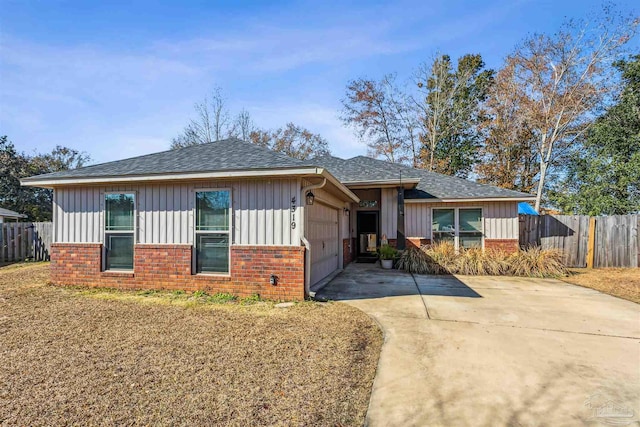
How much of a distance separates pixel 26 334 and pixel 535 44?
23385mm

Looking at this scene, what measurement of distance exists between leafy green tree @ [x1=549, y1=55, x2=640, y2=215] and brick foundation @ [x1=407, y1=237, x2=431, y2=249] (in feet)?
33.3

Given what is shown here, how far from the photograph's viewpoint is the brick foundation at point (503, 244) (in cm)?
1067

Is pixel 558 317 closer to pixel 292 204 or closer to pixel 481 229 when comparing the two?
pixel 292 204

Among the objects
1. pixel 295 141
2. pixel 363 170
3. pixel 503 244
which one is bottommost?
pixel 503 244

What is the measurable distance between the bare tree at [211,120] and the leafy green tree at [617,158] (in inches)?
898

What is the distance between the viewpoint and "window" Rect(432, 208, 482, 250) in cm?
1106

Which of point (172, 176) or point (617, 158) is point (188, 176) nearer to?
point (172, 176)

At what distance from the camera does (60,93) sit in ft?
32.2

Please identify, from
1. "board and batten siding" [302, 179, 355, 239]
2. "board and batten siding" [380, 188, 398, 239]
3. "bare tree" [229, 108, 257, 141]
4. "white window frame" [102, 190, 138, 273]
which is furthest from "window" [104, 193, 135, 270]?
"bare tree" [229, 108, 257, 141]

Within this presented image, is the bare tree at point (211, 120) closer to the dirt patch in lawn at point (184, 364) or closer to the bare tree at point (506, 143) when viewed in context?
the bare tree at point (506, 143)

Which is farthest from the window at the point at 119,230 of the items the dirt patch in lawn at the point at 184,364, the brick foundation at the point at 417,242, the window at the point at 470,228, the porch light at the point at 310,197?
the window at the point at 470,228

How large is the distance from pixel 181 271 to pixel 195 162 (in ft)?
7.71

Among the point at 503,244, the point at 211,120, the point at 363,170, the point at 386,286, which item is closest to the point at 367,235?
the point at 363,170

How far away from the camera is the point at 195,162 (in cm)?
701
